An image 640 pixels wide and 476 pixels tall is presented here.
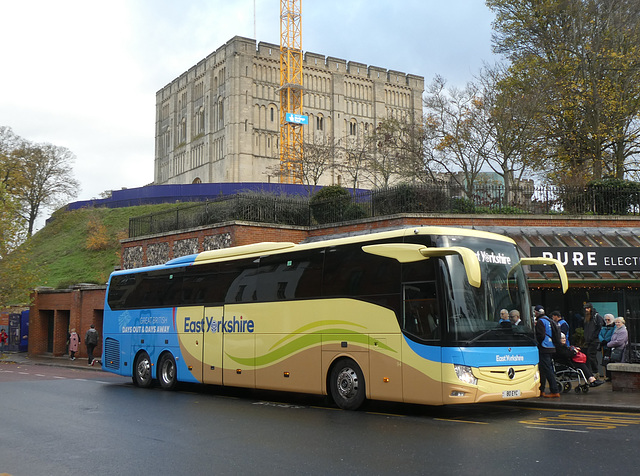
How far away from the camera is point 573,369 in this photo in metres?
14.4

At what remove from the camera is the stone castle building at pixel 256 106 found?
295ft

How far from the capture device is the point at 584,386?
557 inches

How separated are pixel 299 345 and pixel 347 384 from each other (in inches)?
59.0

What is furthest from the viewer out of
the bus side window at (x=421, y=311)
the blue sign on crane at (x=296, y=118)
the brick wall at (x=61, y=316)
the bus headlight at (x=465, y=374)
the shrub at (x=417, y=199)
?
the blue sign on crane at (x=296, y=118)

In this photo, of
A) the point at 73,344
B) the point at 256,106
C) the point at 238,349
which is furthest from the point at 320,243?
the point at 256,106

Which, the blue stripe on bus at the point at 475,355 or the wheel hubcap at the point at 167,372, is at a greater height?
the blue stripe on bus at the point at 475,355

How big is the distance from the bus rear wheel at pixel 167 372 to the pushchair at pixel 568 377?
954cm

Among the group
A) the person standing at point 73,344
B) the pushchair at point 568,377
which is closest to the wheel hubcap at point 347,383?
the pushchair at point 568,377

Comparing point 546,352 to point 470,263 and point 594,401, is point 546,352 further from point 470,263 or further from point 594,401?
point 470,263

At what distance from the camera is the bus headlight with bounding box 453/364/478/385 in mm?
10977

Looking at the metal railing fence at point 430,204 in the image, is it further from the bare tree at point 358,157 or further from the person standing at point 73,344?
the person standing at point 73,344

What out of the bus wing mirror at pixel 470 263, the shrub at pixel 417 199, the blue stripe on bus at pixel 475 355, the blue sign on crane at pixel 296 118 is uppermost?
the blue sign on crane at pixel 296 118

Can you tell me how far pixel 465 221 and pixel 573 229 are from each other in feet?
13.0

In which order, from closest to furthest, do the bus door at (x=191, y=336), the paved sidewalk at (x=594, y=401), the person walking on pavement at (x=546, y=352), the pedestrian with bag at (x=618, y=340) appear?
the paved sidewalk at (x=594, y=401)
the person walking on pavement at (x=546, y=352)
the pedestrian with bag at (x=618, y=340)
the bus door at (x=191, y=336)
